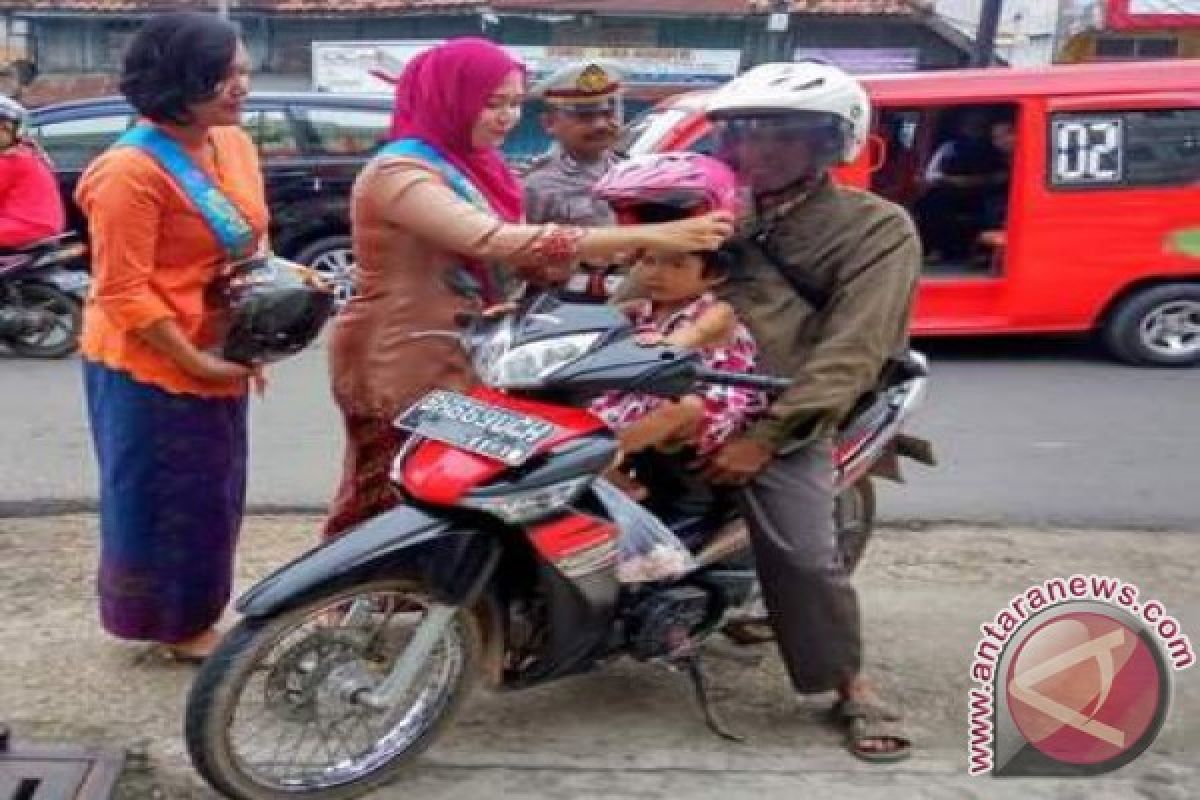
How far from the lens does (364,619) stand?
2.79 metres

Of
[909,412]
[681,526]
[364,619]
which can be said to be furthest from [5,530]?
[909,412]

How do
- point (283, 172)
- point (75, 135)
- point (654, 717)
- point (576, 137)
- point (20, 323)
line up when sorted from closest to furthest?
point (654, 717)
point (576, 137)
point (20, 323)
point (283, 172)
point (75, 135)

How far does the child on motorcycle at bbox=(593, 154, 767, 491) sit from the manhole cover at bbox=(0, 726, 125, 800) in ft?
4.06

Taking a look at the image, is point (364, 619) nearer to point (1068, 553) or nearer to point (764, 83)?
point (764, 83)

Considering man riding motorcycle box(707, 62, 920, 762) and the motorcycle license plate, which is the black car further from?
the motorcycle license plate

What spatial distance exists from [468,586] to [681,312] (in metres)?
0.71

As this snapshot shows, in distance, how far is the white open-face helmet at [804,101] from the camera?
9.57 feet

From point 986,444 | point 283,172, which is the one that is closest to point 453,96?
point 986,444

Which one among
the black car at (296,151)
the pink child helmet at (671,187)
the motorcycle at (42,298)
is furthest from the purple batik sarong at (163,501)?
the black car at (296,151)

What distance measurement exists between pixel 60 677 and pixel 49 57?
19.4m

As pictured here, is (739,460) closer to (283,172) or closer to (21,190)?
(21,190)
